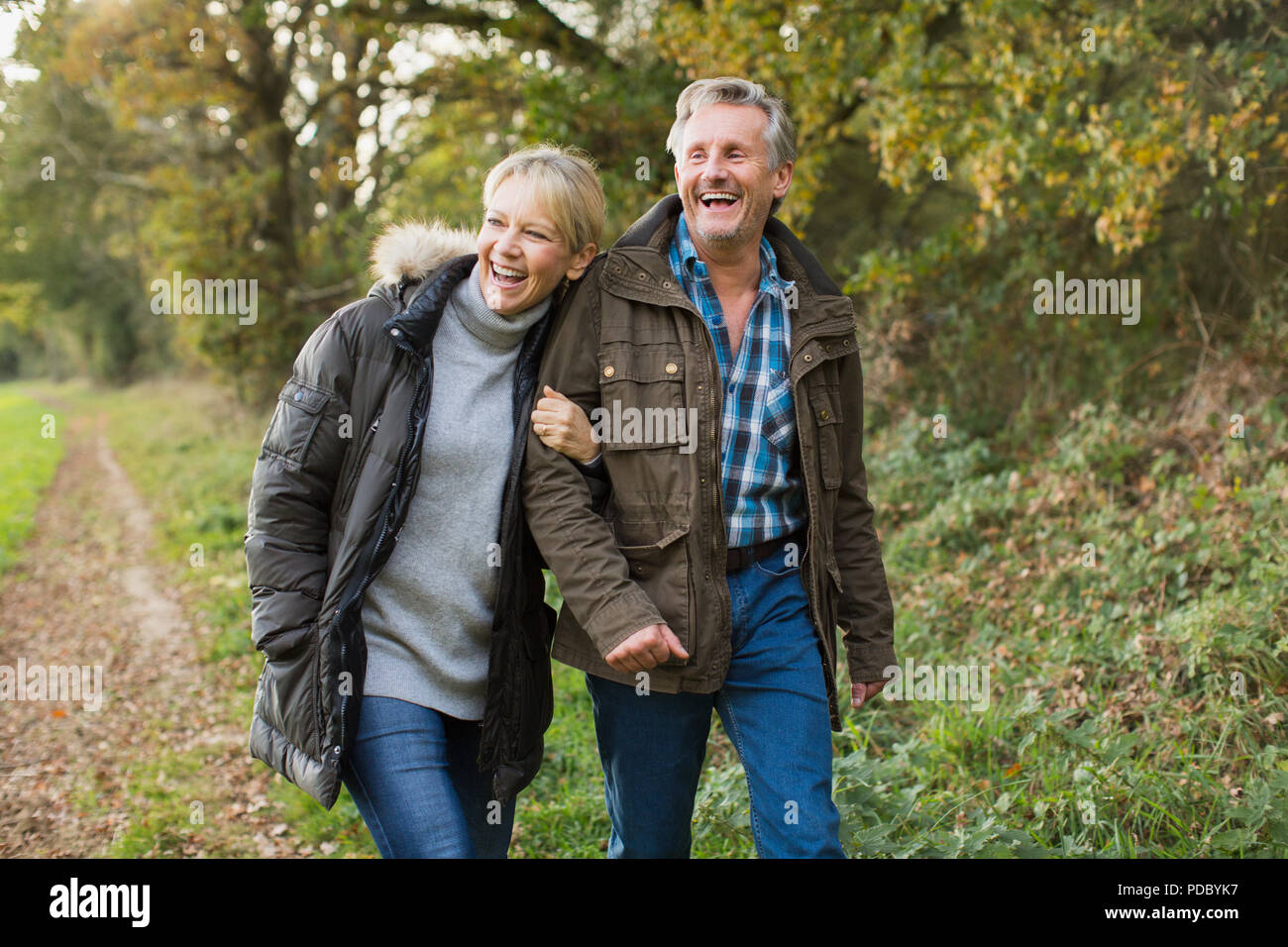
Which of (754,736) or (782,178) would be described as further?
(782,178)

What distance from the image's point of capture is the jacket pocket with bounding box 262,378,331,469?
2.61 metres

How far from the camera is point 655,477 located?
2816 mm

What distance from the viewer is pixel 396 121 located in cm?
1539

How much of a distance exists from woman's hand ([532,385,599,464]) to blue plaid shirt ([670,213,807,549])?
15.1 inches

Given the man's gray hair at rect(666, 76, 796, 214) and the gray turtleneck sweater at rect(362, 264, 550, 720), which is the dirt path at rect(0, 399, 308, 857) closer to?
the gray turtleneck sweater at rect(362, 264, 550, 720)

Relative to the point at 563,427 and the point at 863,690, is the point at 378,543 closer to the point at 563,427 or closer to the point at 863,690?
the point at 563,427

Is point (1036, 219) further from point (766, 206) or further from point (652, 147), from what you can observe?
point (766, 206)

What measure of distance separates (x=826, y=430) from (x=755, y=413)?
0.75 feet

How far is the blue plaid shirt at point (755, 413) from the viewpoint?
2895mm

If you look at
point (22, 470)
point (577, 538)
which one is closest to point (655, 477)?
point (577, 538)

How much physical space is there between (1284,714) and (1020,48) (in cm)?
460

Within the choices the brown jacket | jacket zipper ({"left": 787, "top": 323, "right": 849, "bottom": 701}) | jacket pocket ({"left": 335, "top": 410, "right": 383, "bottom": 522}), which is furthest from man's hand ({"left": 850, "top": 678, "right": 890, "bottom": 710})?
jacket pocket ({"left": 335, "top": 410, "right": 383, "bottom": 522})

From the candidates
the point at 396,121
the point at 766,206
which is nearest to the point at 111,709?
the point at 766,206

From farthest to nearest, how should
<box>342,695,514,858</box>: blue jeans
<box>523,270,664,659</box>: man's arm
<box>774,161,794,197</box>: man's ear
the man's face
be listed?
<box>774,161,794,197</box>: man's ear
the man's face
<box>523,270,664,659</box>: man's arm
<box>342,695,514,858</box>: blue jeans
